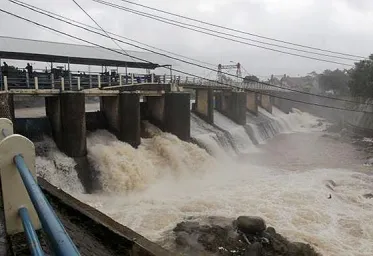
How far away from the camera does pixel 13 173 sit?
3.22m

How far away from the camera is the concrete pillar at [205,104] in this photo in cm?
2684

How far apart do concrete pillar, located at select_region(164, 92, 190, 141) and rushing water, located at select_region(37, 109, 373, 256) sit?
0.90m

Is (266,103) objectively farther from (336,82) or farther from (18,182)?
(18,182)

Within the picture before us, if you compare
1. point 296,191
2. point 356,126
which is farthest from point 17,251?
point 356,126

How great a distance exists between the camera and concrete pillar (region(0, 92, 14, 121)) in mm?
12031

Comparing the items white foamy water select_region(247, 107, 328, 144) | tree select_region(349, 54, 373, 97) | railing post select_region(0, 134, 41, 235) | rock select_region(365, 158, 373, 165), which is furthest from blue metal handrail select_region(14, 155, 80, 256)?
tree select_region(349, 54, 373, 97)

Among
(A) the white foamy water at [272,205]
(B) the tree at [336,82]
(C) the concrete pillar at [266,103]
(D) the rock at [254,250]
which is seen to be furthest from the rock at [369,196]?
(B) the tree at [336,82]

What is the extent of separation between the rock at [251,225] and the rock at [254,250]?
34.0 inches

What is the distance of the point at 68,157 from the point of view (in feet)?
45.2

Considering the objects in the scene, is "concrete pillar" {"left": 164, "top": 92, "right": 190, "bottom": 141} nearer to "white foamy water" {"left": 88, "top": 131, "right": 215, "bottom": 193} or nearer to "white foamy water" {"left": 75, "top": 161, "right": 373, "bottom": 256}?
"white foamy water" {"left": 88, "top": 131, "right": 215, "bottom": 193}

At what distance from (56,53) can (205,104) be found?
11.6 meters

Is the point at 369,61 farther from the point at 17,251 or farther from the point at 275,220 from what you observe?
the point at 17,251

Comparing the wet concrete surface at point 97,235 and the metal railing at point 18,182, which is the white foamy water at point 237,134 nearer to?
the wet concrete surface at point 97,235

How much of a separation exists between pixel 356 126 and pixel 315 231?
31837 mm
